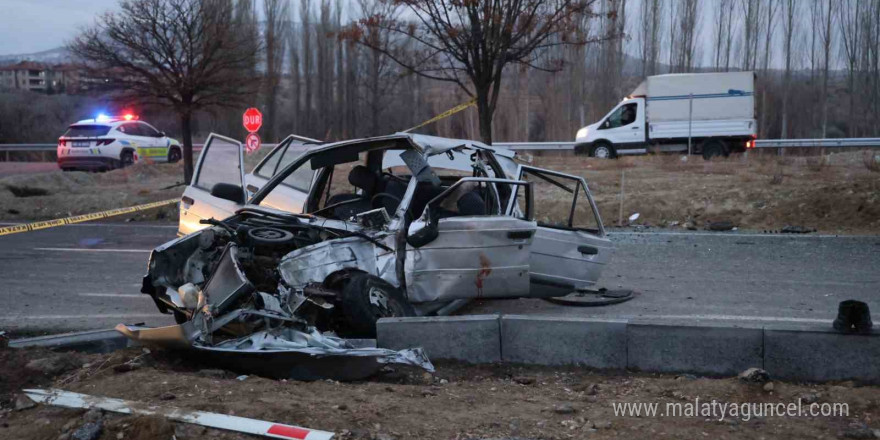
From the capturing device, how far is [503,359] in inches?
253

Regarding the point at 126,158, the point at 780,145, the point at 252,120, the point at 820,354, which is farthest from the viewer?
the point at 780,145

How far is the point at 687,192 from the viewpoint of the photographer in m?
16.8

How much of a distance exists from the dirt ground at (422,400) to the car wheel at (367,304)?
624 millimetres

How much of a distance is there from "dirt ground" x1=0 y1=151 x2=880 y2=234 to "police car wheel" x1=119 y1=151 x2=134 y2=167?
1.26m

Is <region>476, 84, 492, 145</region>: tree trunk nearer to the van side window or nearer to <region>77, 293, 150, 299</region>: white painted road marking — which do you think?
<region>77, 293, 150, 299</region>: white painted road marking

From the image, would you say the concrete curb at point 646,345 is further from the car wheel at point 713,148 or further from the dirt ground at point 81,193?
the car wheel at point 713,148

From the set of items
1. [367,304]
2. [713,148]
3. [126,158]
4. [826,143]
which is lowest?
[367,304]

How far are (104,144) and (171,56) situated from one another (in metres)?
7.62

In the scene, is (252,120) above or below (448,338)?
above

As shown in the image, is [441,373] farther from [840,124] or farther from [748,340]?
[840,124]

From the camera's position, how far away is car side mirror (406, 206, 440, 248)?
6945mm

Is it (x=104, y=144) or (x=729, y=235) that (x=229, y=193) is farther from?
(x=104, y=144)

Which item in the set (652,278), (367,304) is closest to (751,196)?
(652,278)

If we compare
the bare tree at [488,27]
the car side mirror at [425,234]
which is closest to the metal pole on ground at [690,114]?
the bare tree at [488,27]
